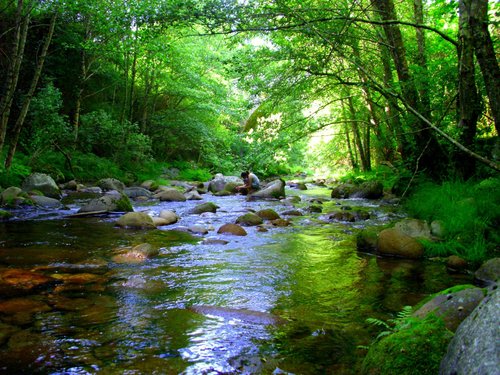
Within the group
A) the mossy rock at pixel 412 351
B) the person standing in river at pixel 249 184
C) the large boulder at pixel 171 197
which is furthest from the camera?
the person standing in river at pixel 249 184

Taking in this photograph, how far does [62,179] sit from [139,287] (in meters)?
12.0

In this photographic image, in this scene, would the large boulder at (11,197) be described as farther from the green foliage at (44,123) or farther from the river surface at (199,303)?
the green foliage at (44,123)

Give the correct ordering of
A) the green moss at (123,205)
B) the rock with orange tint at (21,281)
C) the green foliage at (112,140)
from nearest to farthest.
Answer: the rock with orange tint at (21,281) < the green moss at (123,205) < the green foliage at (112,140)

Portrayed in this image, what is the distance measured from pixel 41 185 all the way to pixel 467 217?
431 inches

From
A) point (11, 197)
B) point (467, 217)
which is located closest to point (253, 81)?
point (467, 217)

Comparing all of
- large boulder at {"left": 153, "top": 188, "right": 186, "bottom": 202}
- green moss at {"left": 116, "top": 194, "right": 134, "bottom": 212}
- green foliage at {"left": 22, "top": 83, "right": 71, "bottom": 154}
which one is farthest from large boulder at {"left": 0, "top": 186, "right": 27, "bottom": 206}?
large boulder at {"left": 153, "top": 188, "right": 186, "bottom": 202}

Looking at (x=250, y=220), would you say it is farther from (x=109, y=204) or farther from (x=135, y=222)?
(x=109, y=204)

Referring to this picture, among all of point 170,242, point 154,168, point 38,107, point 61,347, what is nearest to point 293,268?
point 170,242

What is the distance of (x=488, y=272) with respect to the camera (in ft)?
14.6

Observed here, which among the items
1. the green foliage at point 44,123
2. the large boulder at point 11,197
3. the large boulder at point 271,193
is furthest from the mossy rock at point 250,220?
the green foliage at point 44,123

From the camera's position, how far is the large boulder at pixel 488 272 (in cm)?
440

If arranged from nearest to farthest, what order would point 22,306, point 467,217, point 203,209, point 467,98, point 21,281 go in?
point 22,306 → point 21,281 → point 467,217 → point 467,98 → point 203,209

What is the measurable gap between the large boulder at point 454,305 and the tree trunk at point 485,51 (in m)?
3.20

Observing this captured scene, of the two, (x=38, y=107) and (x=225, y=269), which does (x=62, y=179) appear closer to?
(x=38, y=107)
